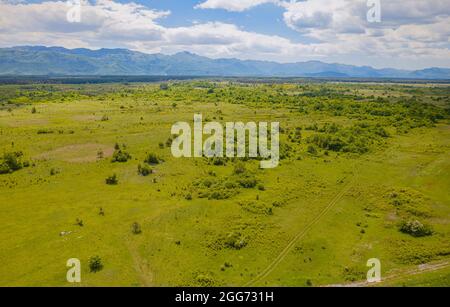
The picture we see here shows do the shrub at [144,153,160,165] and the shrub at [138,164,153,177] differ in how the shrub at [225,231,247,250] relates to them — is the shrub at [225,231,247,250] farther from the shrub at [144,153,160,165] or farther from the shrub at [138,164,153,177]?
the shrub at [144,153,160,165]

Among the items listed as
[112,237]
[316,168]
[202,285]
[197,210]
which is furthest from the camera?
[316,168]

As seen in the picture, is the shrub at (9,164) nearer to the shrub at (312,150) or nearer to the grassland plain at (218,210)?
the grassland plain at (218,210)

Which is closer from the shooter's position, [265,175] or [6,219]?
[6,219]

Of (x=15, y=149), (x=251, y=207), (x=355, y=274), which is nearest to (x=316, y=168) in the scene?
(x=251, y=207)

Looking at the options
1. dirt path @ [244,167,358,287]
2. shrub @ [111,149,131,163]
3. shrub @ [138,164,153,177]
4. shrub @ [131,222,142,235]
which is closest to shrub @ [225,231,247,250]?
dirt path @ [244,167,358,287]

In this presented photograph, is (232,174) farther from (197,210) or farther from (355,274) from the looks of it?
(355,274)

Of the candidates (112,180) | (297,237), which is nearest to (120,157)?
(112,180)
